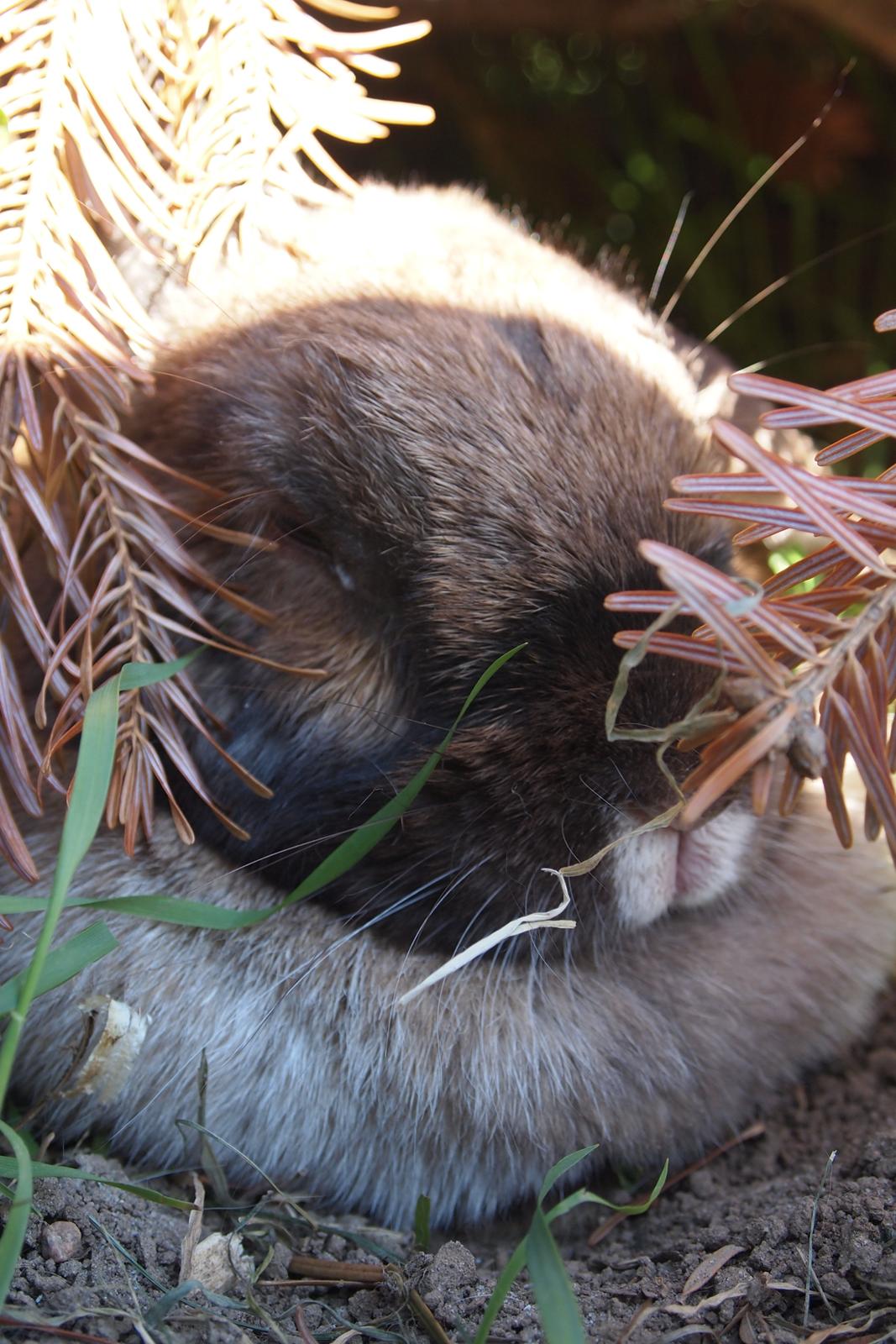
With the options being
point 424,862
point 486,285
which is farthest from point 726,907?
point 486,285

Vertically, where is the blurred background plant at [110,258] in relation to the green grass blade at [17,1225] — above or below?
above

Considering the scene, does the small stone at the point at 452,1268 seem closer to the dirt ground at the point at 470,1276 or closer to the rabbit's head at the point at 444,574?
the dirt ground at the point at 470,1276

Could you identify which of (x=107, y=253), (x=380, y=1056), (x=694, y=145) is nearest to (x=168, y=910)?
(x=380, y=1056)

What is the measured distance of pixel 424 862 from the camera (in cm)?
184

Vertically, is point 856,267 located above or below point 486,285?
above

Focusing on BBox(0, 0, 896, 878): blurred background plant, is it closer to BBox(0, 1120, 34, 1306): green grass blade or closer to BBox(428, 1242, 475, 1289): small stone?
BBox(0, 1120, 34, 1306): green grass blade

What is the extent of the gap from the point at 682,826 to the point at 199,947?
1.00 meters

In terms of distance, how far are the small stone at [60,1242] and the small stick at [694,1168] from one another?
2.58 feet

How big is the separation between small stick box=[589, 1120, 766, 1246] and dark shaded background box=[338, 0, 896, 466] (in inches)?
107

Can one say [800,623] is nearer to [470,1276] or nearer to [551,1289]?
[551,1289]

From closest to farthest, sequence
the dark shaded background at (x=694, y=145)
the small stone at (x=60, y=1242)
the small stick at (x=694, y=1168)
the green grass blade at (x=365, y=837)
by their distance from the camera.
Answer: the small stone at (x=60, y=1242) < the green grass blade at (x=365, y=837) < the small stick at (x=694, y=1168) < the dark shaded background at (x=694, y=145)

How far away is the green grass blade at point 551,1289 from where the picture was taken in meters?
1.23

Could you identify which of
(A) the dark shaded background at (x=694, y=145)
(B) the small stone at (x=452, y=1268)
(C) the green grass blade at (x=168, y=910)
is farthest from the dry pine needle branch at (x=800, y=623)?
(A) the dark shaded background at (x=694, y=145)

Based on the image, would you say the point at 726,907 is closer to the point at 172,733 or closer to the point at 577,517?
the point at 577,517
